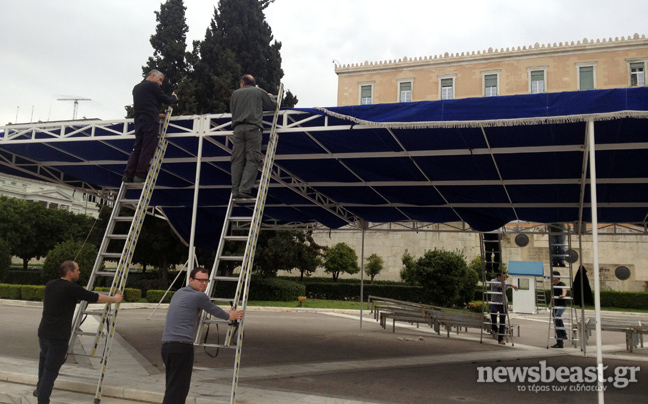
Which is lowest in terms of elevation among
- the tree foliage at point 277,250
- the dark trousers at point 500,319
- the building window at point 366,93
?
the dark trousers at point 500,319

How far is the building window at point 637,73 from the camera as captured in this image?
129 feet

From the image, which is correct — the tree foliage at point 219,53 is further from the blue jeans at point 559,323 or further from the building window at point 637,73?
the building window at point 637,73

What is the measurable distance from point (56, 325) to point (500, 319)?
12151 millimetres

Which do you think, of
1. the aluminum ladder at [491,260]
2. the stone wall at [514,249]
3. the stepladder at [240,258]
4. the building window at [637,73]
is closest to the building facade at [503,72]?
the building window at [637,73]

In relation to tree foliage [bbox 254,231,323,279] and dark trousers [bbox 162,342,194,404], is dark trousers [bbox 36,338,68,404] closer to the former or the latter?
dark trousers [bbox 162,342,194,404]

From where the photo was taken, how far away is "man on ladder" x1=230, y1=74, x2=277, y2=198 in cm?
688

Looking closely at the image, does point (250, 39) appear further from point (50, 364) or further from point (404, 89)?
point (50, 364)

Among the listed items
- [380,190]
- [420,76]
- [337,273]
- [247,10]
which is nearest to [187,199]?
[380,190]

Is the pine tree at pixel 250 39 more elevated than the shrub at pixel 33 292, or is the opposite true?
the pine tree at pixel 250 39

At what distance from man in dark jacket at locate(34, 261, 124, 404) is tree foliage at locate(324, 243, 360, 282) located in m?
33.3

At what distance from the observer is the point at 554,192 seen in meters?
10.6

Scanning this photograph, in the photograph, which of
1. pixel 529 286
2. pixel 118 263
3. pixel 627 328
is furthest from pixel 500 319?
pixel 529 286

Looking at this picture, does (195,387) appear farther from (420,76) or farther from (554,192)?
(420,76)

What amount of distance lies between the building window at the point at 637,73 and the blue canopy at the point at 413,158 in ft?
110
